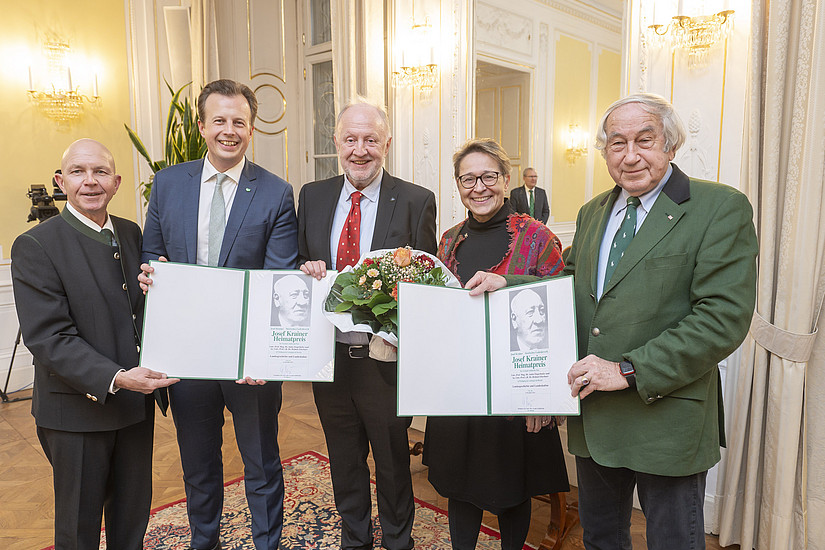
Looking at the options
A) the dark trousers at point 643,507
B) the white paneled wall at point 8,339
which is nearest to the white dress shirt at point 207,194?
the dark trousers at point 643,507

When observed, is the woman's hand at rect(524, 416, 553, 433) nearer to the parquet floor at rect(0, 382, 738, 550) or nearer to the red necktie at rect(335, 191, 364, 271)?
the red necktie at rect(335, 191, 364, 271)

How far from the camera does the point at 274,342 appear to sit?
76.3 inches

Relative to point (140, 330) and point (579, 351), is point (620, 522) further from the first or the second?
point (140, 330)

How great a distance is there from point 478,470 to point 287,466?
6.04ft

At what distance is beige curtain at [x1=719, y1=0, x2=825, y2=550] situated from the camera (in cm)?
212

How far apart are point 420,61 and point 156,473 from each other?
10.6 feet

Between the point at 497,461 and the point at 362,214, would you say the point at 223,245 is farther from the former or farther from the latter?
the point at 497,461

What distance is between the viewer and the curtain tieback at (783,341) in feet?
7.22

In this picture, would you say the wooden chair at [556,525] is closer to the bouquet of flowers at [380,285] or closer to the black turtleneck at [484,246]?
the black turtleneck at [484,246]

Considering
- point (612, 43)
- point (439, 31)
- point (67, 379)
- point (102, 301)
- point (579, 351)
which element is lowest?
point (67, 379)

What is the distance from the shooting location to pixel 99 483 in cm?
184

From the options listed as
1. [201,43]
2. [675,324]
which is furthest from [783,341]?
[201,43]

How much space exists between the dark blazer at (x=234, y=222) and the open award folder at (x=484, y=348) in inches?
30.2

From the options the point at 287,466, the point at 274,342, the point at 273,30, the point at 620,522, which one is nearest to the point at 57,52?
the point at 273,30
